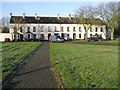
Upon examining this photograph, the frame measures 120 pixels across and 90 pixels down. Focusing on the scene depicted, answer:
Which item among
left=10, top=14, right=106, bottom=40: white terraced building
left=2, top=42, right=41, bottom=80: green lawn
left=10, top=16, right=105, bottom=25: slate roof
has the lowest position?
left=2, top=42, right=41, bottom=80: green lawn

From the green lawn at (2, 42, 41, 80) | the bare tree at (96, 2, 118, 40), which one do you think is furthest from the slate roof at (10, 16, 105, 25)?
the green lawn at (2, 42, 41, 80)

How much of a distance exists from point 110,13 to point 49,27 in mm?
26792

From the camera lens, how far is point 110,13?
287ft

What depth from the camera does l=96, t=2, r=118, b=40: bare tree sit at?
86.1m

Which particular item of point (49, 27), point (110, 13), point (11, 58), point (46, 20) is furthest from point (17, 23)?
point (11, 58)

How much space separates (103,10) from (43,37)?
26.2 m

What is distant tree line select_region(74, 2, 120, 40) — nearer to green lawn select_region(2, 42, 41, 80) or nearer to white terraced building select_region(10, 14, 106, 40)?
white terraced building select_region(10, 14, 106, 40)

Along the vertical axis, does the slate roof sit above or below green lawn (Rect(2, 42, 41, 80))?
above

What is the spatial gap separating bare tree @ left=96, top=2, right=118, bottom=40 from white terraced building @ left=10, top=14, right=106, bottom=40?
1144cm

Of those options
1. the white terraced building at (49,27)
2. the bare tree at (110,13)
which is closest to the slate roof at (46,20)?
the white terraced building at (49,27)

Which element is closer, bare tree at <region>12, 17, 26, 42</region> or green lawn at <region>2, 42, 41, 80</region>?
green lawn at <region>2, 42, 41, 80</region>

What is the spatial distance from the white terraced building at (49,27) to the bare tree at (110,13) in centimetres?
1144

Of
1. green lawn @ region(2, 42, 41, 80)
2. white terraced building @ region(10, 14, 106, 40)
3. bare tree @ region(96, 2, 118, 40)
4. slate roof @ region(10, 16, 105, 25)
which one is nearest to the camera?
green lawn @ region(2, 42, 41, 80)

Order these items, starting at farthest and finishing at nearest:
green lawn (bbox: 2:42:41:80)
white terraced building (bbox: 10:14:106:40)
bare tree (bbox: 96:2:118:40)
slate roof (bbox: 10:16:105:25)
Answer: slate roof (bbox: 10:16:105:25) < white terraced building (bbox: 10:14:106:40) < bare tree (bbox: 96:2:118:40) < green lawn (bbox: 2:42:41:80)
